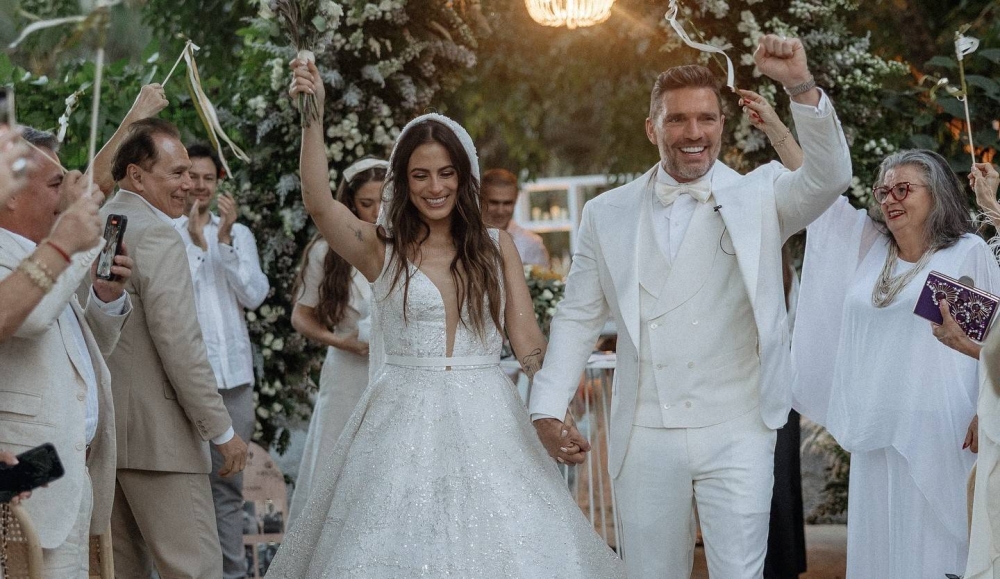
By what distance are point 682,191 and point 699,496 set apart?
40.1 inches

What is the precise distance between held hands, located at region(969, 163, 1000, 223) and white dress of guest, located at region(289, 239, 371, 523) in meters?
2.84

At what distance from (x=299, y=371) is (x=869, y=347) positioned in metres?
3.55

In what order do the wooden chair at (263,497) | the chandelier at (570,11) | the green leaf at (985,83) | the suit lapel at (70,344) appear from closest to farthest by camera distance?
the suit lapel at (70,344) → the wooden chair at (263,497) → the green leaf at (985,83) → the chandelier at (570,11)

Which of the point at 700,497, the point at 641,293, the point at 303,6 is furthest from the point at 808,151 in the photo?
the point at 303,6

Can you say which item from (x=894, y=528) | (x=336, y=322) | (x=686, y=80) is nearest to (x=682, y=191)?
(x=686, y=80)

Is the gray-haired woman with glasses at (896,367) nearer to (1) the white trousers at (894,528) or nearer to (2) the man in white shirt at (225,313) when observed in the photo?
(1) the white trousers at (894,528)

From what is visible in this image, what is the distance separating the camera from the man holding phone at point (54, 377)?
352 centimetres

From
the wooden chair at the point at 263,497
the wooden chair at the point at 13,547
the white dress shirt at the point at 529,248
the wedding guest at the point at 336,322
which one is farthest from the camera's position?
the white dress shirt at the point at 529,248

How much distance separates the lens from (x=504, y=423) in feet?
13.6

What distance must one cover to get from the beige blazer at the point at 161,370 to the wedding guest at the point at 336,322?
1362 millimetres

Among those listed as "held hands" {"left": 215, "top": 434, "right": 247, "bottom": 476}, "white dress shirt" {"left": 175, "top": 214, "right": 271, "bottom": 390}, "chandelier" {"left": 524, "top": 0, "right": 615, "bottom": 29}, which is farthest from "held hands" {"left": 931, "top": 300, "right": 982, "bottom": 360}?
"chandelier" {"left": 524, "top": 0, "right": 615, "bottom": 29}

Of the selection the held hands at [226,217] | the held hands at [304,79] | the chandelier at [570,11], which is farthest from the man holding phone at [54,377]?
the chandelier at [570,11]

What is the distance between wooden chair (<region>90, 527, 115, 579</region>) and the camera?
412cm

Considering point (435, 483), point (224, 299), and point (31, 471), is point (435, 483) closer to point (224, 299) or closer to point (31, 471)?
point (31, 471)
